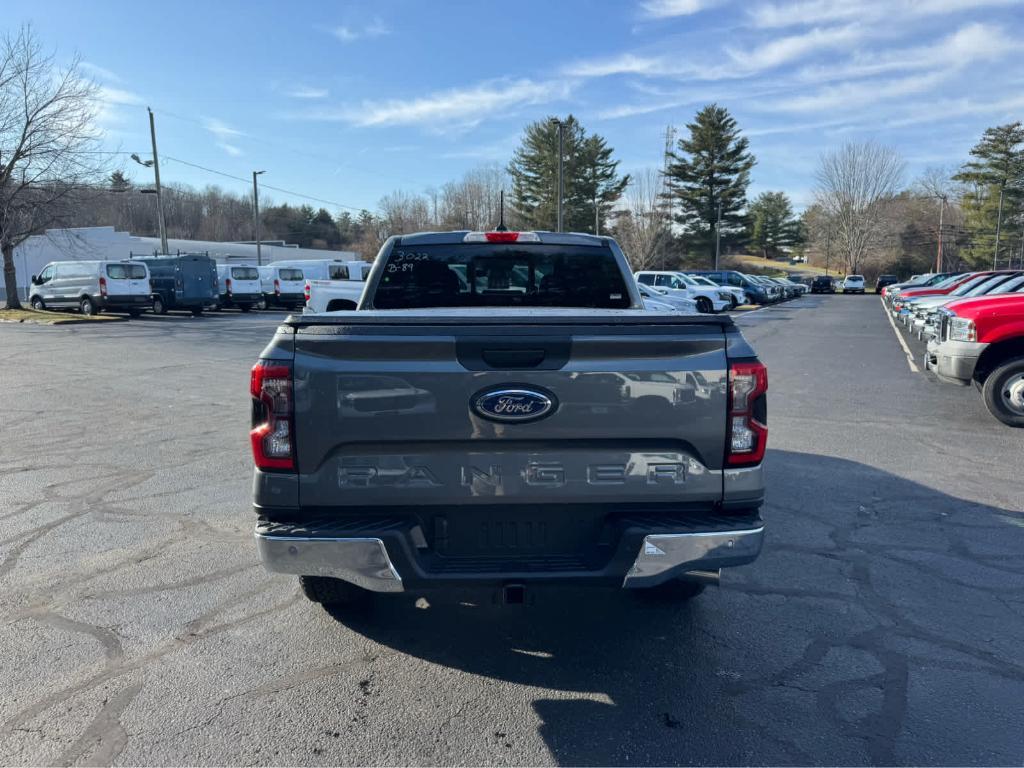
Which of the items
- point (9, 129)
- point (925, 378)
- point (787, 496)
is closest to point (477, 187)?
point (9, 129)

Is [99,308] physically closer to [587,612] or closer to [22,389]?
[22,389]

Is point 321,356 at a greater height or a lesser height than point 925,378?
greater

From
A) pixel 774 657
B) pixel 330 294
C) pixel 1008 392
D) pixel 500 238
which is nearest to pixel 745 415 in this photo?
pixel 774 657

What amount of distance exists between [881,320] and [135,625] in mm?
29185

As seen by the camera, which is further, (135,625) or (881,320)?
(881,320)

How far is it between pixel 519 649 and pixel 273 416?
1605 millimetres

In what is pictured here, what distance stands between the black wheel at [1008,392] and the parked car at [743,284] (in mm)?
32857

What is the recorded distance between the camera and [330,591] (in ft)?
11.6

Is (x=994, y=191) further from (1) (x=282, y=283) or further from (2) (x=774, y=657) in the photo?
(2) (x=774, y=657)

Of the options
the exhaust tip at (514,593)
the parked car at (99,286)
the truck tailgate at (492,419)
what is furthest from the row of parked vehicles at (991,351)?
the parked car at (99,286)

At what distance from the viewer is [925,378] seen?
1209 centimetres

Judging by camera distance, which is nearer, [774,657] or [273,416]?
[273,416]

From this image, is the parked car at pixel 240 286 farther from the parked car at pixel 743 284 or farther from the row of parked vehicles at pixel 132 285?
the parked car at pixel 743 284

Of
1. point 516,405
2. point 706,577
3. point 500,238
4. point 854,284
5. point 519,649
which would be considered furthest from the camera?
point 854,284
